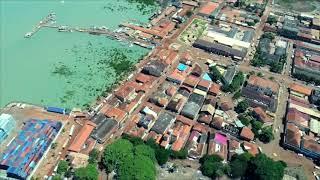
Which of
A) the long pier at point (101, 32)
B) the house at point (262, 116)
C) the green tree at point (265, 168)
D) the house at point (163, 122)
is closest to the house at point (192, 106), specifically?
the house at point (163, 122)

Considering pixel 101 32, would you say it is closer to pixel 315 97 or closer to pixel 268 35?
pixel 268 35

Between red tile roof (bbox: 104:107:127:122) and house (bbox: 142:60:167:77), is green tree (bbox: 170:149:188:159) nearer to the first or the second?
red tile roof (bbox: 104:107:127:122)

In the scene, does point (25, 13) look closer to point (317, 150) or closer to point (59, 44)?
point (59, 44)

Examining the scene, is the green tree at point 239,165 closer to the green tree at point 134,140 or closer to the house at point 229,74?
the green tree at point 134,140

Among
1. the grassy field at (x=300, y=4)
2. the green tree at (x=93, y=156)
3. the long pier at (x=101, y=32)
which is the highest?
the grassy field at (x=300, y=4)

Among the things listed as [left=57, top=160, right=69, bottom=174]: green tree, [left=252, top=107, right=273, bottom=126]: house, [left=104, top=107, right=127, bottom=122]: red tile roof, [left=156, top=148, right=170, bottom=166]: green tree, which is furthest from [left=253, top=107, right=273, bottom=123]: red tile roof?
[left=57, top=160, right=69, bottom=174]: green tree

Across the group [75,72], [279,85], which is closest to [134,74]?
[75,72]
